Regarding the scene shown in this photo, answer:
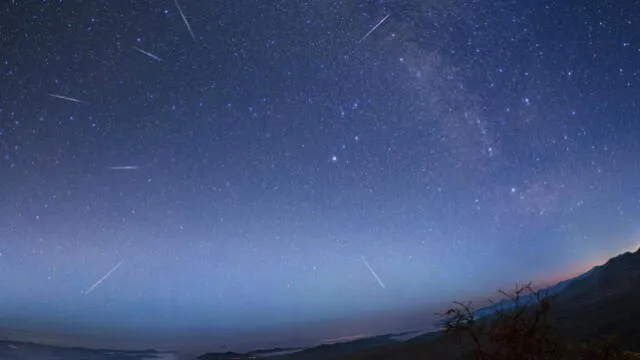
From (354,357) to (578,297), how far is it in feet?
325

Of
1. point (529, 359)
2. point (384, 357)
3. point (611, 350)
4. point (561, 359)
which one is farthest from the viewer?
point (384, 357)

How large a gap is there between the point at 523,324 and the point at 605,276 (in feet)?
705

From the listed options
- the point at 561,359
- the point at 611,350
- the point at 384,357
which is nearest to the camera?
the point at 561,359

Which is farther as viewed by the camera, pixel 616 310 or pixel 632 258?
pixel 632 258

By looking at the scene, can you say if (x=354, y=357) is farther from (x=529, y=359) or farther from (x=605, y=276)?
(x=529, y=359)

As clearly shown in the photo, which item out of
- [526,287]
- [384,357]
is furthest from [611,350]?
[384,357]

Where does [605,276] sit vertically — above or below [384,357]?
above

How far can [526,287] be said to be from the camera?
8.48 metres

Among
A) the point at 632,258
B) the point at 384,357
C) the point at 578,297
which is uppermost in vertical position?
the point at 632,258

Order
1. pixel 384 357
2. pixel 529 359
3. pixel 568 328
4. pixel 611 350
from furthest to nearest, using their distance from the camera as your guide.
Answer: pixel 384 357 < pixel 568 328 < pixel 611 350 < pixel 529 359

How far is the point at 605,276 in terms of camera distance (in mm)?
179125

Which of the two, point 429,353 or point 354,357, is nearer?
point 429,353

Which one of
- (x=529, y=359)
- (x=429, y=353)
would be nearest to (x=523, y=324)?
(x=529, y=359)

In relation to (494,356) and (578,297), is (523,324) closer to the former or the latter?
(494,356)
